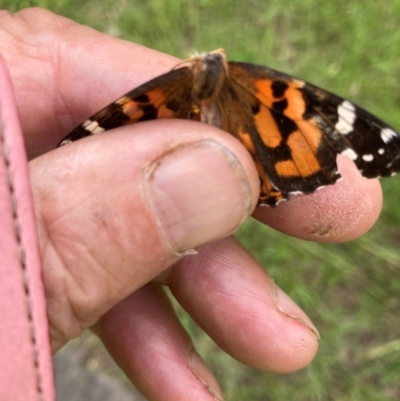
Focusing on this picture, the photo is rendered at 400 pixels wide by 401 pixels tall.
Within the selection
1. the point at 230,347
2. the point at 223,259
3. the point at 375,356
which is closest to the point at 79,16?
the point at 223,259

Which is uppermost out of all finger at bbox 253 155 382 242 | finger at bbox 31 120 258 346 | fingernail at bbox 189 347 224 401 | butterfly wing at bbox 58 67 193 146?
butterfly wing at bbox 58 67 193 146

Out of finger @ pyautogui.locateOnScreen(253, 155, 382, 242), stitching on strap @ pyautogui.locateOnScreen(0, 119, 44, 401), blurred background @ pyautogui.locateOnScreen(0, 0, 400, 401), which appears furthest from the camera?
blurred background @ pyautogui.locateOnScreen(0, 0, 400, 401)

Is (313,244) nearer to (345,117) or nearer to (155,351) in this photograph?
(155,351)

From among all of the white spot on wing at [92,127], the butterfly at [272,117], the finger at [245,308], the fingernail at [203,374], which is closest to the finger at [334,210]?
the finger at [245,308]

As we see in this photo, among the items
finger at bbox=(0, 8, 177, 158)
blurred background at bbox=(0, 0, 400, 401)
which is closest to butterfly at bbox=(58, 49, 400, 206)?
finger at bbox=(0, 8, 177, 158)

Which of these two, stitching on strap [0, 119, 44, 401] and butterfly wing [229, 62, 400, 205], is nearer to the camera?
stitching on strap [0, 119, 44, 401]

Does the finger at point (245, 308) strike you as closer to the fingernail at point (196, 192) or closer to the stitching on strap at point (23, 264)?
the fingernail at point (196, 192)

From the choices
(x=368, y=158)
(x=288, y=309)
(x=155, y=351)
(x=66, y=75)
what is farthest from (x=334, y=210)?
(x=66, y=75)

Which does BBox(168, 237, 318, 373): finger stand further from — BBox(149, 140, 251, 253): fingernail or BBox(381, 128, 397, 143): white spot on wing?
BBox(381, 128, 397, 143): white spot on wing
